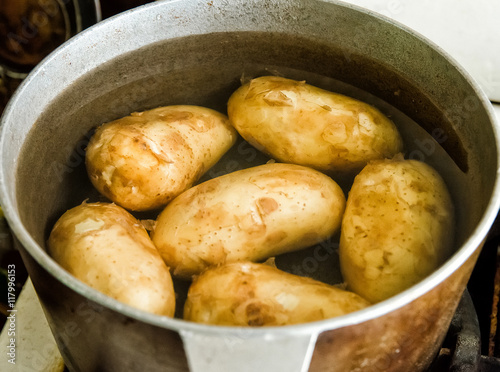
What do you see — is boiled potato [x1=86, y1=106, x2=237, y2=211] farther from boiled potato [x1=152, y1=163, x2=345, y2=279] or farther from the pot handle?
the pot handle

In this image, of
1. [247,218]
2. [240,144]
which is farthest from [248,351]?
[240,144]

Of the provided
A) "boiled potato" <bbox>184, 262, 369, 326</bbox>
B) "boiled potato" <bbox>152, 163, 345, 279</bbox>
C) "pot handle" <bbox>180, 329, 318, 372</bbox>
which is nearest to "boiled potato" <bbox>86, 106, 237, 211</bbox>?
"boiled potato" <bbox>152, 163, 345, 279</bbox>

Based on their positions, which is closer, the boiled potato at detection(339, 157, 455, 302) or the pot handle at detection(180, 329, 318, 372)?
the pot handle at detection(180, 329, 318, 372)

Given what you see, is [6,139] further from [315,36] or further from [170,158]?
[315,36]

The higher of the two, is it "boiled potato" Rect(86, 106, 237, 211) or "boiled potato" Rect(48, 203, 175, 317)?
"boiled potato" Rect(86, 106, 237, 211)

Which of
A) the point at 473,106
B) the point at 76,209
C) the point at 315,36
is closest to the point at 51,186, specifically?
the point at 76,209

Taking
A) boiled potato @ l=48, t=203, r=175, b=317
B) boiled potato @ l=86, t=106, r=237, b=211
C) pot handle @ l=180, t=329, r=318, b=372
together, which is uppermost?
pot handle @ l=180, t=329, r=318, b=372
